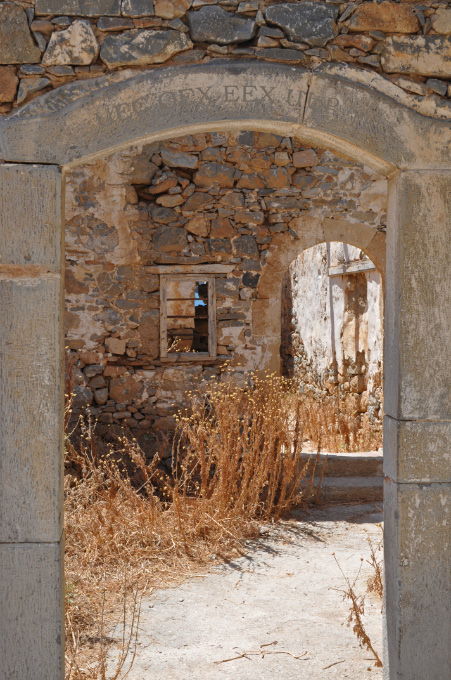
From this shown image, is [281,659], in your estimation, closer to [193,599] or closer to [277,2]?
[193,599]

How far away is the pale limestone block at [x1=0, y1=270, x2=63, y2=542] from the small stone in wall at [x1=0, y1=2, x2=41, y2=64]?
2.81 feet

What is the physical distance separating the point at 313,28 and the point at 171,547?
11.5 ft

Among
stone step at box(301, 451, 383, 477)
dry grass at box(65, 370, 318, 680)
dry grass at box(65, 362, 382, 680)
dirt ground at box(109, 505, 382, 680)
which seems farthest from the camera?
stone step at box(301, 451, 383, 477)

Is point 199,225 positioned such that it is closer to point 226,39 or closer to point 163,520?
point 163,520

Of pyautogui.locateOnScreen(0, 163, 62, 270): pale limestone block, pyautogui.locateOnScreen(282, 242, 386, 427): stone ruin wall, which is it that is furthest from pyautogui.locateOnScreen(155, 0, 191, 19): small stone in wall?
pyautogui.locateOnScreen(282, 242, 386, 427): stone ruin wall

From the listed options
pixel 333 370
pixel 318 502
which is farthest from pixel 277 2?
pixel 333 370

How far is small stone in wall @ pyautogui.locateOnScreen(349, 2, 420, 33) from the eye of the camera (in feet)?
8.96

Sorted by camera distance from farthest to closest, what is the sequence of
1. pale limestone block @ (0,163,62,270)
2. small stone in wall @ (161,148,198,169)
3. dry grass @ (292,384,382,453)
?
1. dry grass @ (292,384,382,453)
2. small stone in wall @ (161,148,198,169)
3. pale limestone block @ (0,163,62,270)

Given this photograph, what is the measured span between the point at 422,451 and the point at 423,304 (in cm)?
61

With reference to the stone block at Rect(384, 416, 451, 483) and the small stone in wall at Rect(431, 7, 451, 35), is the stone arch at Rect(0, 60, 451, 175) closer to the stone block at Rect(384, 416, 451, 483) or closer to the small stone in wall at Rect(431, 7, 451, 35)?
the small stone in wall at Rect(431, 7, 451, 35)

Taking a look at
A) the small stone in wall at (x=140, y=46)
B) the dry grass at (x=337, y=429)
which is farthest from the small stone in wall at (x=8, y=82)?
the dry grass at (x=337, y=429)

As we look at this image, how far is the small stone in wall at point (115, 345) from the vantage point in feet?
24.3

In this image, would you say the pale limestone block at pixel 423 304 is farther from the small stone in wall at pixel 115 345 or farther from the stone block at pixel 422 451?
A: the small stone in wall at pixel 115 345

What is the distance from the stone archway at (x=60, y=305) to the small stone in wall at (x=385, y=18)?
0.75 feet
